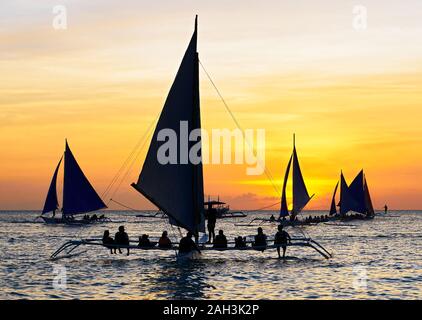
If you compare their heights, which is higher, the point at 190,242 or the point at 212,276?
the point at 190,242

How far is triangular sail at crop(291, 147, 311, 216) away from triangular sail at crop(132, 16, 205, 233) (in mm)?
48023

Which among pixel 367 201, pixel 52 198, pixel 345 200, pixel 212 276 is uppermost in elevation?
pixel 52 198

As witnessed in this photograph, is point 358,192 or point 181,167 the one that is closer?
point 181,167

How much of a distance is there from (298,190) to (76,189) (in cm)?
2643

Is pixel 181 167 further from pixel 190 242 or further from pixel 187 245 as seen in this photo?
pixel 187 245

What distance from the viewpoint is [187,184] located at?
111ft

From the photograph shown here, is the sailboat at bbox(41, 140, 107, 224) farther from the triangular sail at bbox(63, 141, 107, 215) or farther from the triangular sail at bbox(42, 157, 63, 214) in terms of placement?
the triangular sail at bbox(42, 157, 63, 214)

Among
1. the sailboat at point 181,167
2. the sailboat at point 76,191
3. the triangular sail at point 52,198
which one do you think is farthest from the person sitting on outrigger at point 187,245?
the triangular sail at point 52,198

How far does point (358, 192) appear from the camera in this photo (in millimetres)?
120375

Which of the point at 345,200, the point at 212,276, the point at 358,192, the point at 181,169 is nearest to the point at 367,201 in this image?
the point at 358,192

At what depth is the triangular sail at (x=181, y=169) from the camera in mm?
33000

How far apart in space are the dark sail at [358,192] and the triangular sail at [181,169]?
87.5 m

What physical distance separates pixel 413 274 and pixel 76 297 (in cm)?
1728
